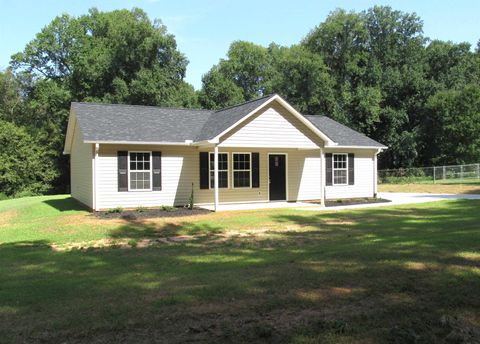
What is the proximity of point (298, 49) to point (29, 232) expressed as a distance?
35.6m

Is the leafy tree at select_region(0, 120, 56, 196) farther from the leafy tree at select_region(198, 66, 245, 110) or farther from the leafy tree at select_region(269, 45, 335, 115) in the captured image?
the leafy tree at select_region(269, 45, 335, 115)

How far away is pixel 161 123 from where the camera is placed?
64.3ft

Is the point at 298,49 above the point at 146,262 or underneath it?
above

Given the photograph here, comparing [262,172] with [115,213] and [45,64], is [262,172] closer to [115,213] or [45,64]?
[115,213]

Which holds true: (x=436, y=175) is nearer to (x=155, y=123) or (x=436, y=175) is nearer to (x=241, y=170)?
(x=241, y=170)

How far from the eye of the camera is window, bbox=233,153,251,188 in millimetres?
19594

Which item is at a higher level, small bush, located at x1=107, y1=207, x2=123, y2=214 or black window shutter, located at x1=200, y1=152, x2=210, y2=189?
black window shutter, located at x1=200, y1=152, x2=210, y2=189

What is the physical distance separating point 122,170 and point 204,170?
3.43m

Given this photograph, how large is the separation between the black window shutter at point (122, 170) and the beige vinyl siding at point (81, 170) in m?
1.14

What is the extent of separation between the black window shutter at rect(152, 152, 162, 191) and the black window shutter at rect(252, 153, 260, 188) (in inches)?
166

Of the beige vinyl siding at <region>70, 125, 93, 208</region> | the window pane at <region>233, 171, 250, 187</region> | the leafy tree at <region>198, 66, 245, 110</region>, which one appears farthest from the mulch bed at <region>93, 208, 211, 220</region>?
the leafy tree at <region>198, 66, 245, 110</region>

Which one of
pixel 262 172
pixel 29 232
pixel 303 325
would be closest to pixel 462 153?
pixel 262 172

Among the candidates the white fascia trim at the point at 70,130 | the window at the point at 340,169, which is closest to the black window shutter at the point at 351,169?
the window at the point at 340,169

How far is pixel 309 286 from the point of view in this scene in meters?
5.55
